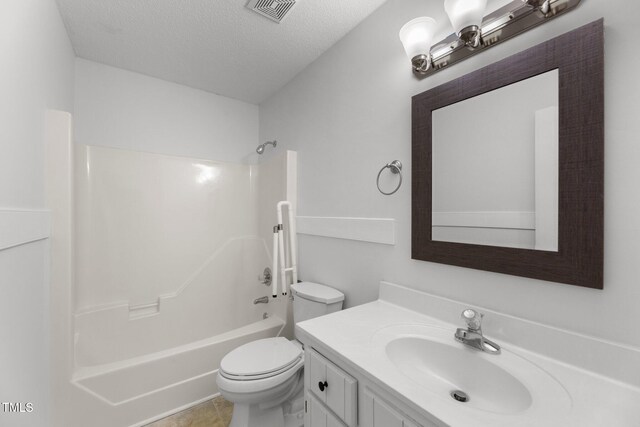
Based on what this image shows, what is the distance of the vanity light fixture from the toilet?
4.09ft

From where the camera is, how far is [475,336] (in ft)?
2.88

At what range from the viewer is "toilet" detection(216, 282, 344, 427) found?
1268mm

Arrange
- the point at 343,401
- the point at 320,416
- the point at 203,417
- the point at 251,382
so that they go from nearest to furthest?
the point at 343,401, the point at 320,416, the point at 251,382, the point at 203,417

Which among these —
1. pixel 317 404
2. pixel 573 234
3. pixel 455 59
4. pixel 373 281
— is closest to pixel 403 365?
pixel 317 404

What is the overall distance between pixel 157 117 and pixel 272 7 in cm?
129

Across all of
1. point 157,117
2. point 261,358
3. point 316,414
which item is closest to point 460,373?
point 316,414

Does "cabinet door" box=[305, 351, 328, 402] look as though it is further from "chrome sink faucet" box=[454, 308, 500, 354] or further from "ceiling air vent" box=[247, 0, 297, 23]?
"ceiling air vent" box=[247, 0, 297, 23]

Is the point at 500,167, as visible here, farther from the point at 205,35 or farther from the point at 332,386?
the point at 205,35

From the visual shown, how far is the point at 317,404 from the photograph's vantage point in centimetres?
96

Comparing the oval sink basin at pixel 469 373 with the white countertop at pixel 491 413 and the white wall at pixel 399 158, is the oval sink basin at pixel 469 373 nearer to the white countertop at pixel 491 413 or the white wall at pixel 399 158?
the white countertop at pixel 491 413

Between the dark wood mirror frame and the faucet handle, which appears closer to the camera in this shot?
the dark wood mirror frame

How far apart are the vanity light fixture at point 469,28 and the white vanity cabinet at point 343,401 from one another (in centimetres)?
119

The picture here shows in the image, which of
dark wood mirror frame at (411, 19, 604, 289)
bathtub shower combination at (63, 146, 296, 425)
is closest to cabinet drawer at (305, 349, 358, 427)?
dark wood mirror frame at (411, 19, 604, 289)

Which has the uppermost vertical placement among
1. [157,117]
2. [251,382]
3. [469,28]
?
[157,117]
